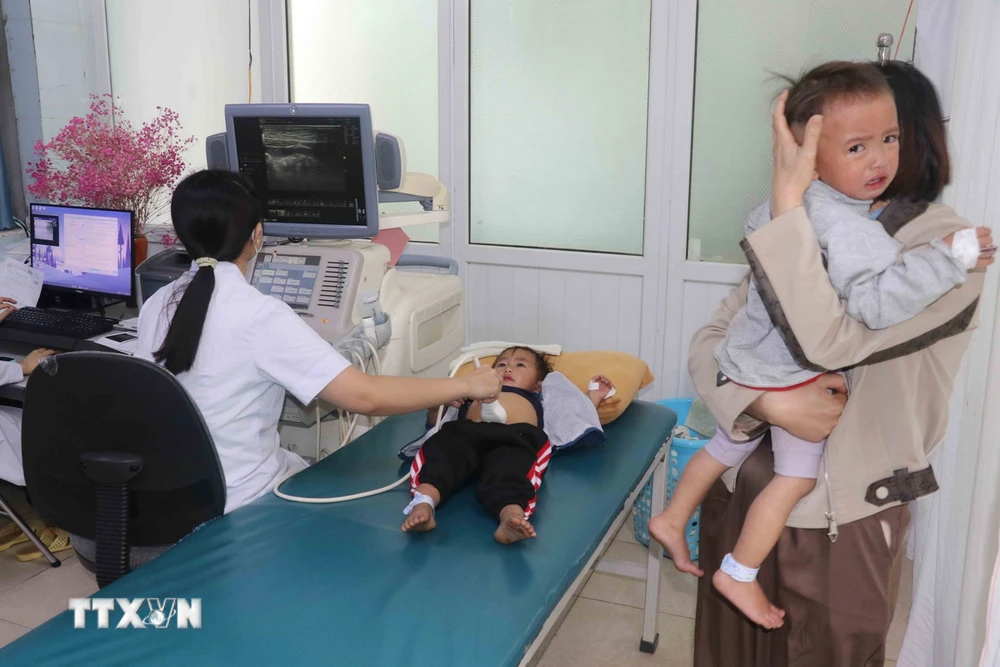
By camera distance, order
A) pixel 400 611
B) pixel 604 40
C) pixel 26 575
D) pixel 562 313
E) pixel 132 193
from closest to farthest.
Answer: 1. pixel 400 611
2. pixel 26 575
3. pixel 132 193
4. pixel 604 40
5. pixel 562 313

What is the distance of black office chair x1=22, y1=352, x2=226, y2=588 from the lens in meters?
1.44

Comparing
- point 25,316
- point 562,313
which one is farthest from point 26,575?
point 562,313

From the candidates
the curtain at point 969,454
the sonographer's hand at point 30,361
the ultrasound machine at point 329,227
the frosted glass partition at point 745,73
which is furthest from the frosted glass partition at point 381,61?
the curtain at point 969,454

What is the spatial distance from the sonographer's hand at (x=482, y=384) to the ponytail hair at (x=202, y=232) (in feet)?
1.87

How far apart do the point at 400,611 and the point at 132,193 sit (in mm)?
2235

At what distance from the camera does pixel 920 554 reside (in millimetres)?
2174

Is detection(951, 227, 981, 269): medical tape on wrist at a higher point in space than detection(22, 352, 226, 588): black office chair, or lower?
higher

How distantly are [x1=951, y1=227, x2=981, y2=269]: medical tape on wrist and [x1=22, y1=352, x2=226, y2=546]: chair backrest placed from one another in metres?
1.21

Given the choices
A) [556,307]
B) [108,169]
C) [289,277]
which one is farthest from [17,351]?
[556,307]

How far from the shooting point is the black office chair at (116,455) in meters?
1.44

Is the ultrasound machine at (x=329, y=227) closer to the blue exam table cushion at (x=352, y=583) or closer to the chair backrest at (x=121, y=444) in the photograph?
the blue exam table cushion at (x=352, y=583)

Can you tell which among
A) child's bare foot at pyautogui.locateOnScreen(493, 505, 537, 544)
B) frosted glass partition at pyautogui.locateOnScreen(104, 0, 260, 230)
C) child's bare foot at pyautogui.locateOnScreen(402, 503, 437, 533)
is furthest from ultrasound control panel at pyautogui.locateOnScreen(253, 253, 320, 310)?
frosted glass partition at pyautogui.locateOnScreen(104, 0, 260, 230)

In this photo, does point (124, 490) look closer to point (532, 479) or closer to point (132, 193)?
point (532, 479)

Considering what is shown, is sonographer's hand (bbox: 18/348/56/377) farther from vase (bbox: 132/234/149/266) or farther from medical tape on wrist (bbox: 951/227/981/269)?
medical tape on wrist (bbox: 951/227/981/269)
